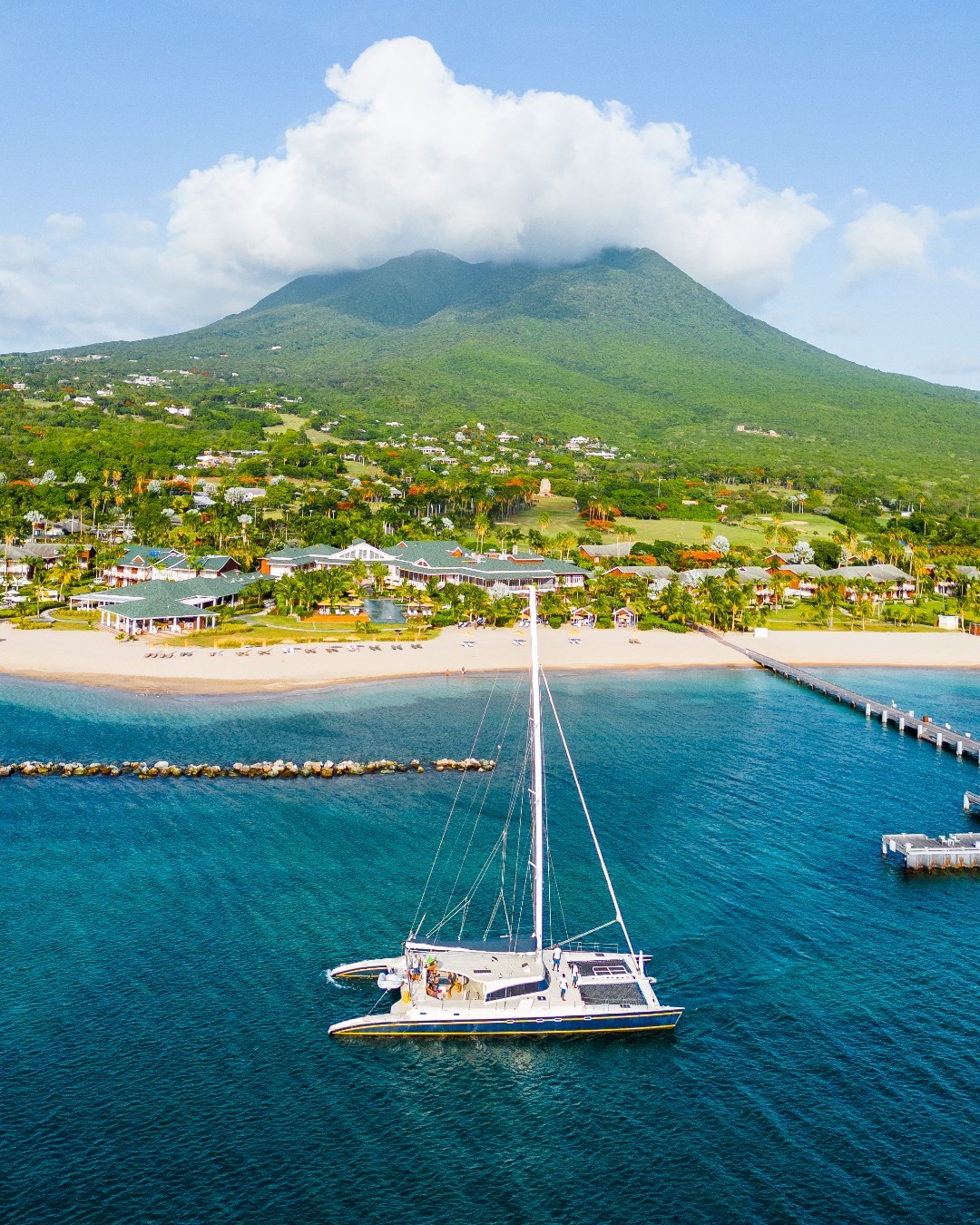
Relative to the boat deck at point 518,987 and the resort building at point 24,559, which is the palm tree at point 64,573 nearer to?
the resort building at point 24,559

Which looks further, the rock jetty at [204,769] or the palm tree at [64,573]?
the palm tree at [64,573]

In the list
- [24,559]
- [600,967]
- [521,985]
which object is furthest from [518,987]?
[24,559]

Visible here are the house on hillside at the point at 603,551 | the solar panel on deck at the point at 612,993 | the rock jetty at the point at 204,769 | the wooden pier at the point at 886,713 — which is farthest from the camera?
the house on hillside at the point at 603,551

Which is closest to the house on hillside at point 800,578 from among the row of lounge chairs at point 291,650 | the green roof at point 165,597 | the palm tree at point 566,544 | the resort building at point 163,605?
the palm tree at point 566,544

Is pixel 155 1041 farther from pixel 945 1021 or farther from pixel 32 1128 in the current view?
pixel 945 1021

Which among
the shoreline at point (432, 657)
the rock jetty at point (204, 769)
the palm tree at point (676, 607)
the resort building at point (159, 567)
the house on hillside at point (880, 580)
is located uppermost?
the resort building at point (159, 567)

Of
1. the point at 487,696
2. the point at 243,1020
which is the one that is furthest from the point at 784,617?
the point at 243,1020
